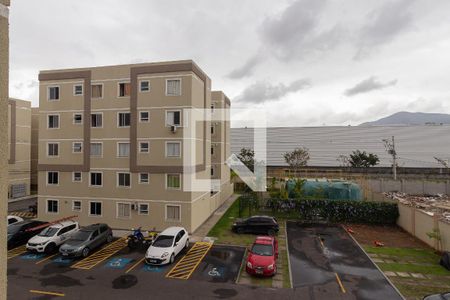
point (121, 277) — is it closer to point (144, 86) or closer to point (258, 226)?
point (258, 226)

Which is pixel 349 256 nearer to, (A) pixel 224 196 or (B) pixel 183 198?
(B) pixel 183 198

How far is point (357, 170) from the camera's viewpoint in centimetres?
6119

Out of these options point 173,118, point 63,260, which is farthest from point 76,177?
point 173,118

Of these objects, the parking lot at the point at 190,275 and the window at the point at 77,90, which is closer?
the parking lot at the point at 190,275

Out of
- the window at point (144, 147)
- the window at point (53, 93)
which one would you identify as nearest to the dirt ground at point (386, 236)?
the window at point (144, 147)

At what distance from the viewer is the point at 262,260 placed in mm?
16625

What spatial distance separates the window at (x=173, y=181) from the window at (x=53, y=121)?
488 inches

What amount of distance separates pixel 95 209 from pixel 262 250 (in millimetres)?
16677

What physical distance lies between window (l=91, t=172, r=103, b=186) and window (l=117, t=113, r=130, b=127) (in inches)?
196

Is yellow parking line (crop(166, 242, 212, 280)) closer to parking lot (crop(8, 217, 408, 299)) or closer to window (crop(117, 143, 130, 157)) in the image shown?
parking lot (crop(8, 217, 408, 299))

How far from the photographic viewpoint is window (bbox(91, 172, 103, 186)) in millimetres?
26453

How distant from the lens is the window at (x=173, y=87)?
81.6 ft

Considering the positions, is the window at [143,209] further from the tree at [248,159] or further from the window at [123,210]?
the tree at [248,159]

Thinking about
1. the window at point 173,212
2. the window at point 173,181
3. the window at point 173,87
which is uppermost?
the window at point 173,87
